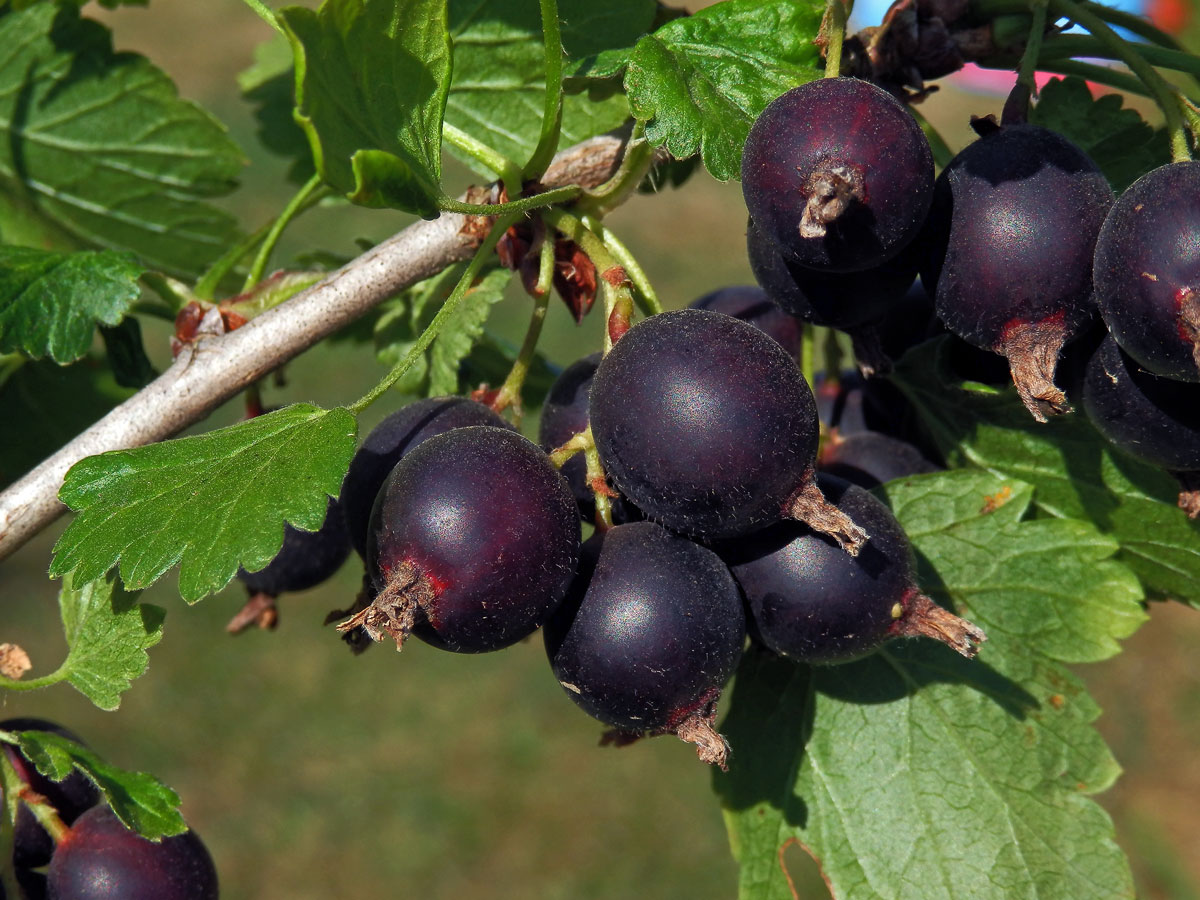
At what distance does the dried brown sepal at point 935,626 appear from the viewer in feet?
3.44

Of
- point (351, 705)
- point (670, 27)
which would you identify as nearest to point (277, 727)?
point (351, 705)

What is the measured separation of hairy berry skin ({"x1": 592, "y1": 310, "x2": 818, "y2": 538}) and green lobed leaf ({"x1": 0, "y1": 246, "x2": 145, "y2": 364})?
0.72 metres

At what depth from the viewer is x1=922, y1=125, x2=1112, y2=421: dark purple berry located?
3.22 feet

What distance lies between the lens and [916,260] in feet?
3.52

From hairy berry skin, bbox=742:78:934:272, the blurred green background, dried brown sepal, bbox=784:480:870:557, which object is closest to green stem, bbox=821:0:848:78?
hairy berry skin, bbox=742:78:934:272

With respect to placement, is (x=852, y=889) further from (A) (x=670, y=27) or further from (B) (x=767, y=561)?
(A) (x=670, y=27)

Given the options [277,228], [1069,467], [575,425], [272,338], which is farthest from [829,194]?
[277,228]

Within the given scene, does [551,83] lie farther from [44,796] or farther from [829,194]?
[44,796]

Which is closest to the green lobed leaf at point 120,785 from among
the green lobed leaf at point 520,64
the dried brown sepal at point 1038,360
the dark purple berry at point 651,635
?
the dark purple berry at point 651,635

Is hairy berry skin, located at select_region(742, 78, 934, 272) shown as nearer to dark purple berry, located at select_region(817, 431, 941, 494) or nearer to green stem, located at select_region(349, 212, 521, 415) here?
green stem, located at select_region(349, 212, 521, 415)

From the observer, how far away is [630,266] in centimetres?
125

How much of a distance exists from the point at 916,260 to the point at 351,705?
15.9 feet

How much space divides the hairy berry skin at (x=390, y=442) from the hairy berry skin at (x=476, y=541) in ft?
0.44

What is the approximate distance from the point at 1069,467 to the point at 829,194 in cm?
62
